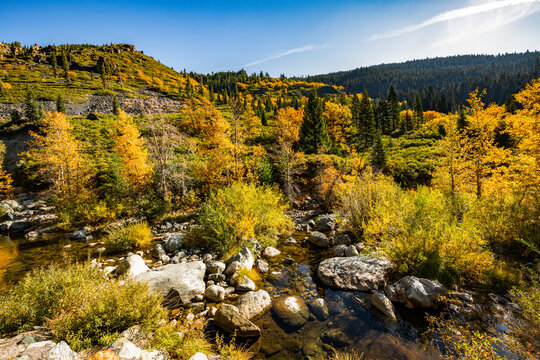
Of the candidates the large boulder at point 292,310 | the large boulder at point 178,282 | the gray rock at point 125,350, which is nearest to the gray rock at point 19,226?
the large boulder at point 178,282

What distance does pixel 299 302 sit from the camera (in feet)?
25.2

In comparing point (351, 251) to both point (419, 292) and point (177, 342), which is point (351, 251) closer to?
point (419, 292)

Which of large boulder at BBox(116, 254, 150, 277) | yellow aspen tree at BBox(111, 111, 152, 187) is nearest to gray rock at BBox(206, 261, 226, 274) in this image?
large boulder at BBox(116, 254, 150, 277)

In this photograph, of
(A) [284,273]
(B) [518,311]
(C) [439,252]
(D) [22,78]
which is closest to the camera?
(B) [518,311]

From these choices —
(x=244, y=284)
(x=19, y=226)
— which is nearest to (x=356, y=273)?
(x=244, y=284)

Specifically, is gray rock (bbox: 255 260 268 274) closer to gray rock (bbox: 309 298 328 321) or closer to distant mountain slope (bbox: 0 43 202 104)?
gray rock (bbox: 309 298 328 321)

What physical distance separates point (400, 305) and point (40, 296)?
32.1 feet

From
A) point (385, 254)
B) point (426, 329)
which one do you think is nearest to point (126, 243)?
point (385, 254)

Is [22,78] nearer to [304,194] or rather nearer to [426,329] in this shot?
[304,194]

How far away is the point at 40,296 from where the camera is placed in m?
4.98

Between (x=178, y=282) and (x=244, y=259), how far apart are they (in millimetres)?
3019

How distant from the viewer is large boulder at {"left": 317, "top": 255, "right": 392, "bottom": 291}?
330 inches

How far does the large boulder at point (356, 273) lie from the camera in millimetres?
8376

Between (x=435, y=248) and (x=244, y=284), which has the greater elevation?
(x=435, y=248)
